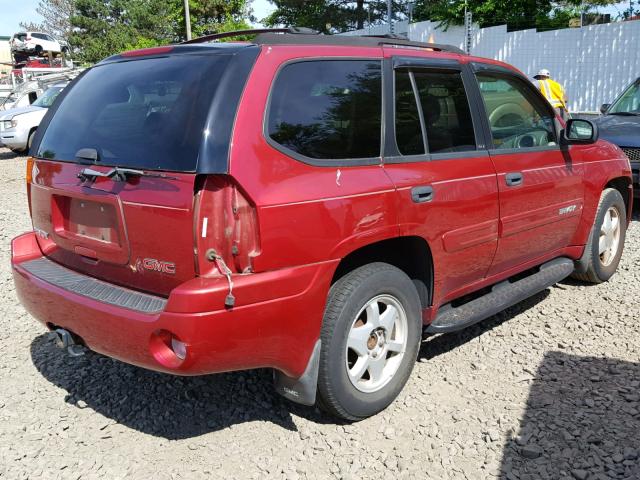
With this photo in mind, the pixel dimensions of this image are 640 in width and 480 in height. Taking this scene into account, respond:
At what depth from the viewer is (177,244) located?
2.69 metres

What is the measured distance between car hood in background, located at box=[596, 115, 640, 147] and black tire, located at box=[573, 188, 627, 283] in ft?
8.29

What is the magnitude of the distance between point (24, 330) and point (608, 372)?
399cm

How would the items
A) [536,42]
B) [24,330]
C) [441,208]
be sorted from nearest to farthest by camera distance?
[441,208]
[24,330]
[536,42]

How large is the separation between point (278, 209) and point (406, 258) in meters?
1.13

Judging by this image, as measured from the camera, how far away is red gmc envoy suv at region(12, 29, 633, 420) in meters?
2.66

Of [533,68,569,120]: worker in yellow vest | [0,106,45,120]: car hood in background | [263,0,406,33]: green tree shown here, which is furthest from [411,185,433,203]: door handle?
[263,0,406,33]: green tree

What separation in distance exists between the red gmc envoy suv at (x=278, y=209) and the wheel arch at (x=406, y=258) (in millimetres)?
11

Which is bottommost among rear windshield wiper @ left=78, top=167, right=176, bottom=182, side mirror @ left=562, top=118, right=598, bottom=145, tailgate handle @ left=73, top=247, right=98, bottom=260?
tailgate handle @ left=73, top=247, right=98, bottom=260

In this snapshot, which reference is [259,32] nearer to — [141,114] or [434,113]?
[141,114]

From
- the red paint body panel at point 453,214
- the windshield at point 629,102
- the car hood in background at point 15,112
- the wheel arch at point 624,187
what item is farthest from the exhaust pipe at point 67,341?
the car hood in background at point 15,112

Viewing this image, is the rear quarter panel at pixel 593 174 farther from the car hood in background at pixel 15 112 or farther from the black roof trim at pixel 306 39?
the car hood in background at pixel 15 112

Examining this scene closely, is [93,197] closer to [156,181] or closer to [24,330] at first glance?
[156,181]

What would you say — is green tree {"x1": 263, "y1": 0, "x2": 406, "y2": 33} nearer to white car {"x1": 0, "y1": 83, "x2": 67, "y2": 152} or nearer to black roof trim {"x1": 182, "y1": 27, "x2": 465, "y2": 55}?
white car {"x1": 0, "y1": 83, "x2": 67, "y2": 152}

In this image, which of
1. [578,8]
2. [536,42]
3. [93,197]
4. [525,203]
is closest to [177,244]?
[93,197]
